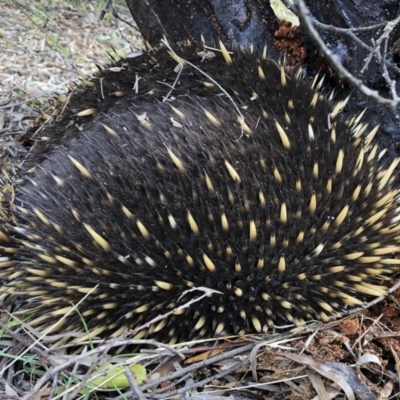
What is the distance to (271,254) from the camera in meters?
1.69

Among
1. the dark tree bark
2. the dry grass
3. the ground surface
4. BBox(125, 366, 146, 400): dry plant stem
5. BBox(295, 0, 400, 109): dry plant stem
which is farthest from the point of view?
the dry grass

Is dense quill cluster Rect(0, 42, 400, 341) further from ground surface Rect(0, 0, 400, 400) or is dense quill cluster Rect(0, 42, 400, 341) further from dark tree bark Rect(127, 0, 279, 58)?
dark tree bark Rect(127, 0, 279, 58)

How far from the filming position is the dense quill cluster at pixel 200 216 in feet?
5.47

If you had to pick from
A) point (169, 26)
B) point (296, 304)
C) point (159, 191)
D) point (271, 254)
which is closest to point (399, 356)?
point (296, 304)

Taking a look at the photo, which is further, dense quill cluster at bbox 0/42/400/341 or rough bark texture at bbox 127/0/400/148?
rough bark texture at bbox 127/0/400/148

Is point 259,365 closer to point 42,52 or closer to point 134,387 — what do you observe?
point 134,387

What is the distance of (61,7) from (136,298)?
448cm


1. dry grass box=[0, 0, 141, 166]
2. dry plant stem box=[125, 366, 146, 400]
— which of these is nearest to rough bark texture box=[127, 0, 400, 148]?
dry grass box=[0, 0, 141, 166]

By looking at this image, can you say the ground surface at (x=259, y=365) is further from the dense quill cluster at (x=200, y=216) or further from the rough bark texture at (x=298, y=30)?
the rough bark texture at (x=298, y=30)

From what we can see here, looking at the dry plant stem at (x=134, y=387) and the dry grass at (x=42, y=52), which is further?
the dry grass at (x=42, y=52)

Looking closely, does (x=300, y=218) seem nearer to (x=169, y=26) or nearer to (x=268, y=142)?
(x=268, y=142)

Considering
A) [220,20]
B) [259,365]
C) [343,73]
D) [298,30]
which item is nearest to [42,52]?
[220,20]

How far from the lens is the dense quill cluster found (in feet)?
5.47

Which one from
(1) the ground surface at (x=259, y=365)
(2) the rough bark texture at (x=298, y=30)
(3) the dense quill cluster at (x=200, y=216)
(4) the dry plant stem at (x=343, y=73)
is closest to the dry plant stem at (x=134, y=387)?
(1) the ground surface at (x=259, y=365)
